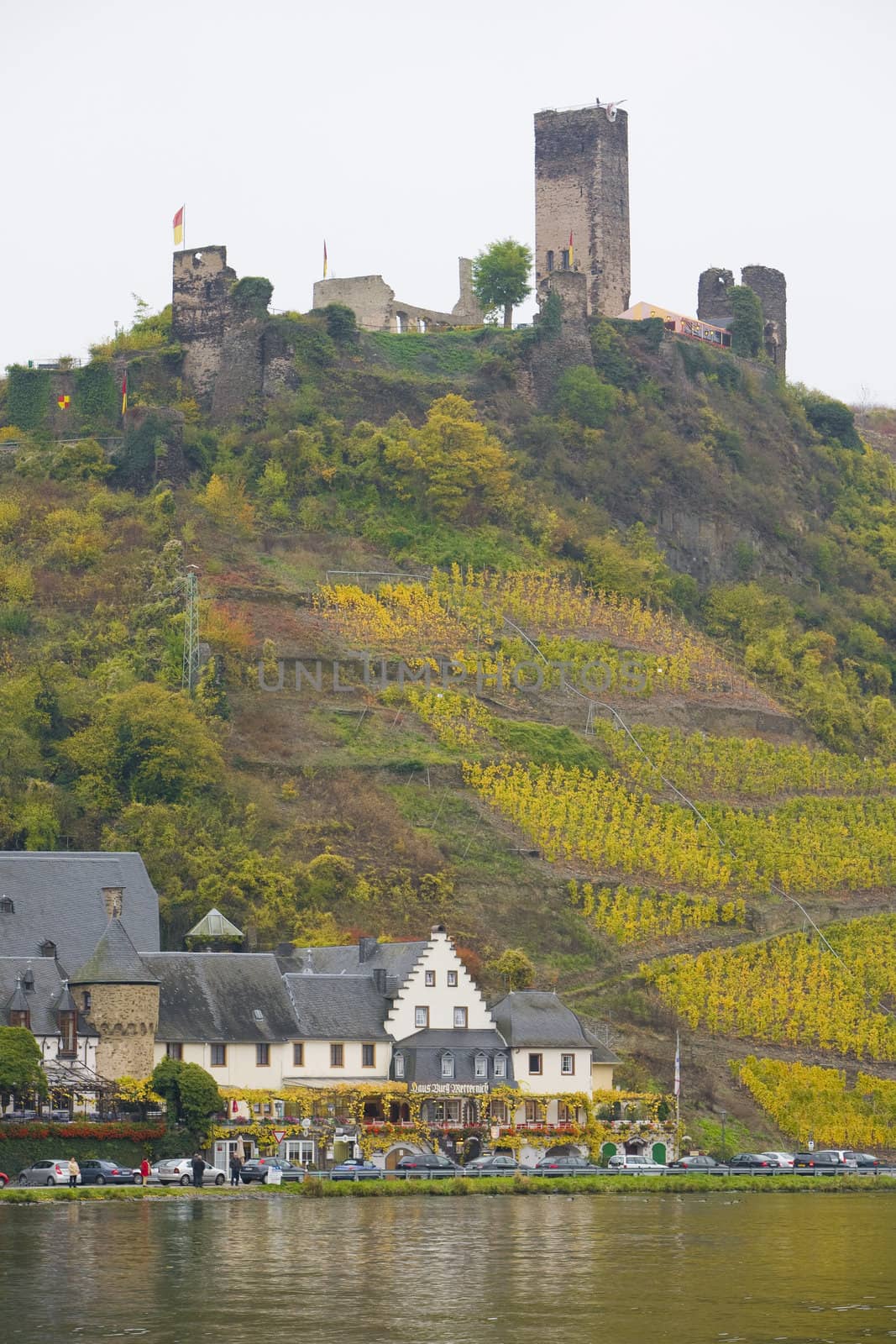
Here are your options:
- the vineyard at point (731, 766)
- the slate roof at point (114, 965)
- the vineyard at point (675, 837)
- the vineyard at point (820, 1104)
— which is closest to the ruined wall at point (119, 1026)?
the slate roof at point (114, 965)

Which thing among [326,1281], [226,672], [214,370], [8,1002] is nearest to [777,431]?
[214,370]

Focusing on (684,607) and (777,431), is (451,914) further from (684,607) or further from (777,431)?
(777,431)

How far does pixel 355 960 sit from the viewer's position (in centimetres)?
8856

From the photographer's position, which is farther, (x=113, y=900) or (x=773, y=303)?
(x=773, y=303)

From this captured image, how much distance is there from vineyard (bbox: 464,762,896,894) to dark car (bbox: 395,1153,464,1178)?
2103cm

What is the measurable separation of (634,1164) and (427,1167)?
282 inches

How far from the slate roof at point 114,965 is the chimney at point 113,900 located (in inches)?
210

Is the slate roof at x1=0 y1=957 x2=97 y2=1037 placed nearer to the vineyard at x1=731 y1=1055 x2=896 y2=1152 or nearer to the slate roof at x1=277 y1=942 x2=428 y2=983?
the slate roof at x1=277 y1=942 x2=428 y2=983

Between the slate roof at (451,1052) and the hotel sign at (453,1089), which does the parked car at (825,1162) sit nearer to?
the slate roof at (451,1052)

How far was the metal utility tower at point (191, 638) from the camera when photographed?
104688 mm

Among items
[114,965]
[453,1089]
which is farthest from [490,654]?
[114,965]

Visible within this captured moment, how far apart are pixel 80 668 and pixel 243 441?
19.7 m

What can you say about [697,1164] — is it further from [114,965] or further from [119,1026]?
[114,965]

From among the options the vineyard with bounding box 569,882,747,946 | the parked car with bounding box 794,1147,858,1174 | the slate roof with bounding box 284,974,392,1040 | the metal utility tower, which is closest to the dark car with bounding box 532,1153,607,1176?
the parked car with bounding box 794,1147,858,1174
